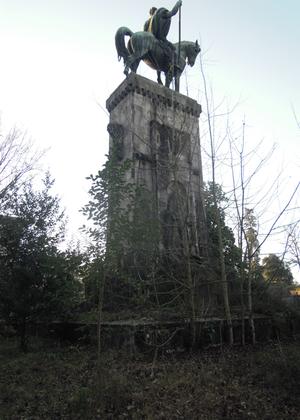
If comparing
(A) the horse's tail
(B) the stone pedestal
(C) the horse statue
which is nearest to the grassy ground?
(B) the stone pedestal

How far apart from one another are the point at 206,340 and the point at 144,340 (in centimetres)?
173

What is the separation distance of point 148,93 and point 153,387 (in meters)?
12.7

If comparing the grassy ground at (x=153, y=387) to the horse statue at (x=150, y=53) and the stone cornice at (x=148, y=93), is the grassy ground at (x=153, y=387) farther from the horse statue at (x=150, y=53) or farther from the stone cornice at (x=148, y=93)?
the horse statue at (x=150, y=53)

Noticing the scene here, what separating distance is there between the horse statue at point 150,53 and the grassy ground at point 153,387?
12.0m

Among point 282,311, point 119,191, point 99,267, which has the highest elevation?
point 119,191

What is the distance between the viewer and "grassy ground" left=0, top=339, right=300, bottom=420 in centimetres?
456

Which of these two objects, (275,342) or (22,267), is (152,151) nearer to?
(22,267)

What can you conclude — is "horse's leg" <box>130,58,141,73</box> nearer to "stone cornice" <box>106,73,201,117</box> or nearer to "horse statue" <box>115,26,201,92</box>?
"horse statue" <box>115,26,201,92</box>

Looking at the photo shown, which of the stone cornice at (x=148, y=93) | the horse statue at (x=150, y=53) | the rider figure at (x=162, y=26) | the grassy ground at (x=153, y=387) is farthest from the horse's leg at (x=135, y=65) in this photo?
the grassy ground at (x=153, y=387)

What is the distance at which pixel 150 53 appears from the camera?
15562 mm

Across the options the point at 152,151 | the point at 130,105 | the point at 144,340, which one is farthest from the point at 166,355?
the point at 130,105

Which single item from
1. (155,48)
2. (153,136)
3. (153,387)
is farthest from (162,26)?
(153,387)

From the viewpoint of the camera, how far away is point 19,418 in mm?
4422

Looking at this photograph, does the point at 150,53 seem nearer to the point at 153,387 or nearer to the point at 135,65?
the point at 135,65
